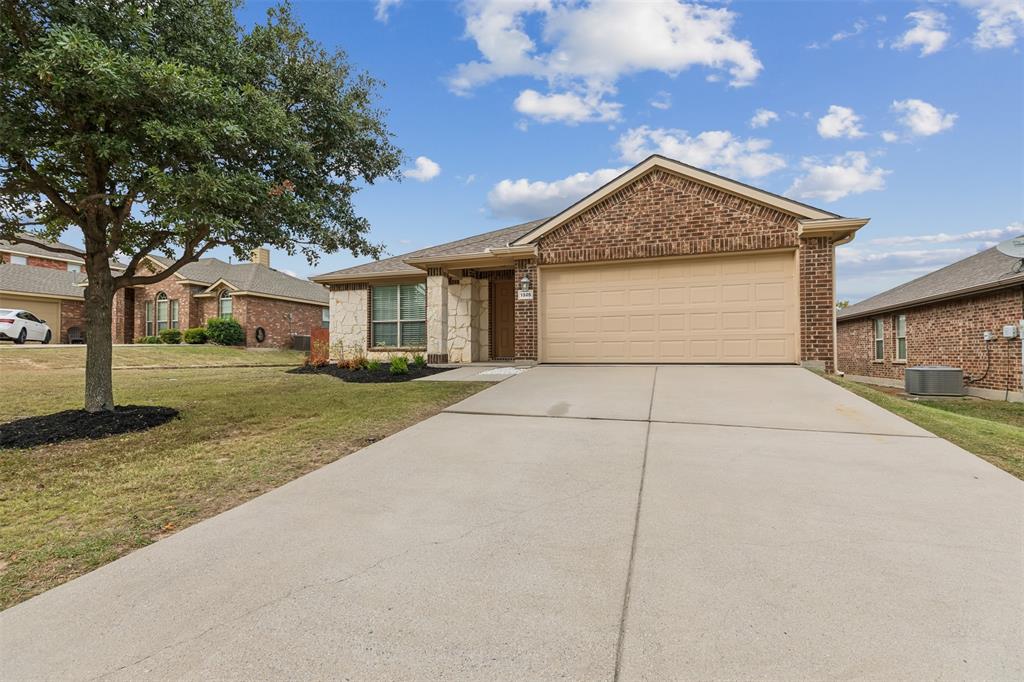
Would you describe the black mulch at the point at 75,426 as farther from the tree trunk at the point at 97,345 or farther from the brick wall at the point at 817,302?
the brick wall at the point at 817,302

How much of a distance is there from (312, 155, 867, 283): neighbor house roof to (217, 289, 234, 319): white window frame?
1172 centimetres

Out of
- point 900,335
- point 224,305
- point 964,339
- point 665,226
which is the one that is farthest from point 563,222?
point 224,305

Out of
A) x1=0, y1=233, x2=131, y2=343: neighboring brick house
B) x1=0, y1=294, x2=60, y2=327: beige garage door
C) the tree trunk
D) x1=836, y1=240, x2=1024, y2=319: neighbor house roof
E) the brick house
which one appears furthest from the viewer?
the brick house

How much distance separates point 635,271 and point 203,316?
23477 millimetres

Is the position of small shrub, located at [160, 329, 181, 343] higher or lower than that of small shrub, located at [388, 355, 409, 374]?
higher

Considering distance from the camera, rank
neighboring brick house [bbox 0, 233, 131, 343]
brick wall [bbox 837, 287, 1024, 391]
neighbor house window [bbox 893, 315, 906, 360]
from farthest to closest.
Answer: neighboring brick house [bbox 0, 233, 131, 343], neighbor house window [bbox 893, 315, 906, 360], brick wall [bbox 837, 287, 1024, 391]

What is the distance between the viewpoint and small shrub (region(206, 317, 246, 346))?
22750mm

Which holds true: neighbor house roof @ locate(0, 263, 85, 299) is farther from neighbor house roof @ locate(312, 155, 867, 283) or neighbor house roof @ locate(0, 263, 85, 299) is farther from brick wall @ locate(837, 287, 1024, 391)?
brick wall @ locate(837, 287, 1024, 391)

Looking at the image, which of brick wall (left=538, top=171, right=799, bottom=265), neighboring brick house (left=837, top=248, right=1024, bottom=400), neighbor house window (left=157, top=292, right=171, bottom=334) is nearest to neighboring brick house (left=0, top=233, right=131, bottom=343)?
neighbor house window (left=157, top=292, right=171, bottom=334)

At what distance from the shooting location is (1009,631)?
1.96 metres

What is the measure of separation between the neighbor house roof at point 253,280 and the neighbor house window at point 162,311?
1561 millimetres

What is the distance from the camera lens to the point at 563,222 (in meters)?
11.2

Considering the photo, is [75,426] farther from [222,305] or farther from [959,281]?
[222,305]

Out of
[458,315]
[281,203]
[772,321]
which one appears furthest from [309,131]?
[772,321]
